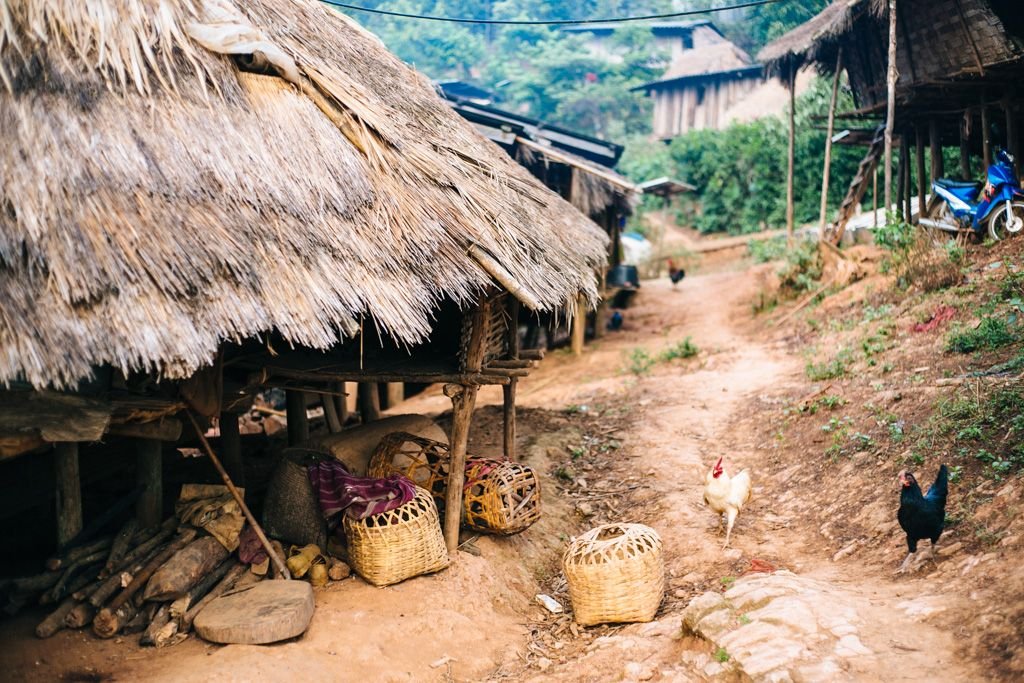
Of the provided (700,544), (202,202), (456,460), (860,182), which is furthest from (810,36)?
(202,202)

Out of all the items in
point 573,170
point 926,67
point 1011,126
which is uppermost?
point 926,67

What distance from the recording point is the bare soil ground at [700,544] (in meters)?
4.72

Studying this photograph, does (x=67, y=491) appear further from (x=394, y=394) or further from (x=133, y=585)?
(x=394, y=394)

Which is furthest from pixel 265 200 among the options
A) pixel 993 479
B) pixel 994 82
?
pixel 994 82

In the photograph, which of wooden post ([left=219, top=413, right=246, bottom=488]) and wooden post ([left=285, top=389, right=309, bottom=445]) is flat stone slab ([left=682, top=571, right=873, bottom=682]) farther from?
wooden post ([left=285, top=389, right=309, bottom=445])

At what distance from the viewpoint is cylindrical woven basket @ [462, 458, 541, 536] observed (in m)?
6.50

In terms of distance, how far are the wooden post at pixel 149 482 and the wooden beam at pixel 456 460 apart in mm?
2164

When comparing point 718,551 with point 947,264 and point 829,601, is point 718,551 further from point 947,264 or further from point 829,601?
point 947,264

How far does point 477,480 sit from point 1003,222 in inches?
341

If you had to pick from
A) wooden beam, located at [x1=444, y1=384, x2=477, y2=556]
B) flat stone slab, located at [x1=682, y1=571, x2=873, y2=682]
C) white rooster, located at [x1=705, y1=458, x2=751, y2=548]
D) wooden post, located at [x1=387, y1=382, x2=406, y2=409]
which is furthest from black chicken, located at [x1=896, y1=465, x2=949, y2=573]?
wooden post, located at [x1=387, y1=382, x2=406, y2=409]

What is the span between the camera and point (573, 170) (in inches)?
567

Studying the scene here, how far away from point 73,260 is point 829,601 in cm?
468

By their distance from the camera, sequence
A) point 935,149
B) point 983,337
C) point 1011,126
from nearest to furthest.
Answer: point 983,337, point 1011,126, point 935,149

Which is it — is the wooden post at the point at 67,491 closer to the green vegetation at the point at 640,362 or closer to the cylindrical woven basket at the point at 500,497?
the cylindrical woven basket at the point at 500,497
